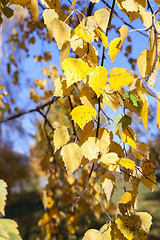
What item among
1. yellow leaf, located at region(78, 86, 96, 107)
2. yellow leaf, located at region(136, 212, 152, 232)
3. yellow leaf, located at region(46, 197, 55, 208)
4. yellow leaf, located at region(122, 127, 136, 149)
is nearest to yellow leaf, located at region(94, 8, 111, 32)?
yellow leaf, located at region(78, 86, 96, 107)

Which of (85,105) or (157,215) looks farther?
(157,215)

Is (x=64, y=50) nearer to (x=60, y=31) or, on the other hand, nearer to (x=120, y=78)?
(x=60, y=31)

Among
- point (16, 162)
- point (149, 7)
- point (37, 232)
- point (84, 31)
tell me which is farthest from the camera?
point (16, 162)

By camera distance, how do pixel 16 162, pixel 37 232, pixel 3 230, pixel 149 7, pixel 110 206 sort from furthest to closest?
pixel 16 162 < pixel 37 232 < pixel 110 206 < pixel 149 7 < pixel 3 230

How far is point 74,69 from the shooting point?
0.53m

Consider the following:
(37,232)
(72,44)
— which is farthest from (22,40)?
(37,232)

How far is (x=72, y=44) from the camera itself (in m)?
0.59

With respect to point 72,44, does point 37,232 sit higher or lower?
higher

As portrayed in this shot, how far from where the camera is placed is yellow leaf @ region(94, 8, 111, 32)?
2.03ft

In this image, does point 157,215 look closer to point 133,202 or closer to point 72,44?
point 133,202

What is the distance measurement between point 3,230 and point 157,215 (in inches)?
157

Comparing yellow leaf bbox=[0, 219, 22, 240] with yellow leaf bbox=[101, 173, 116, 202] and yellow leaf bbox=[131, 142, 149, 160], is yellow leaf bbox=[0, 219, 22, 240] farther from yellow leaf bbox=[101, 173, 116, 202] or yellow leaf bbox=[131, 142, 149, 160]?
yellow leaf bbox=[131, 142, 149, 160]

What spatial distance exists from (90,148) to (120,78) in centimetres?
20

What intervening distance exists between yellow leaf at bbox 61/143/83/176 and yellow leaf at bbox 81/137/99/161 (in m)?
0.02
